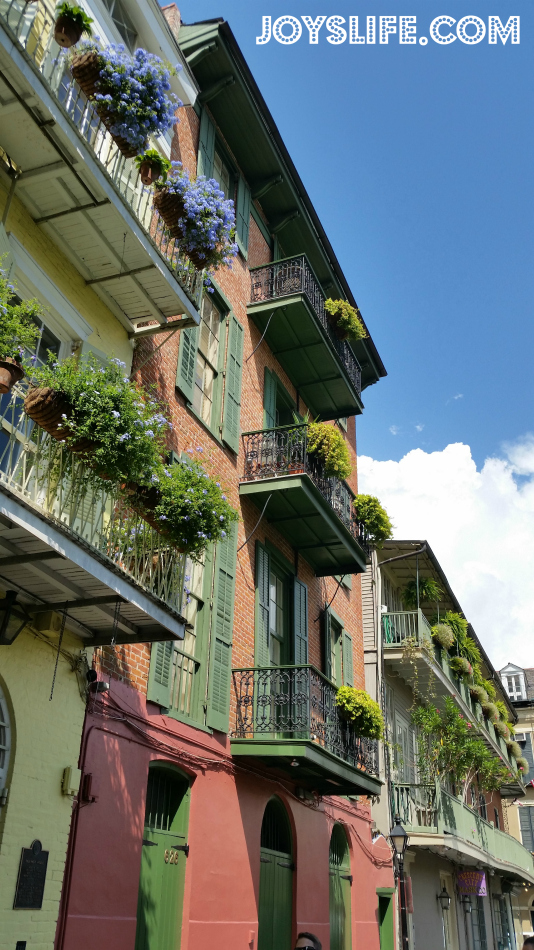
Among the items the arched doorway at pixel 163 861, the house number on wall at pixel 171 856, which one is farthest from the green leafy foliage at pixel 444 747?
the house number on wall at pixel 171 856

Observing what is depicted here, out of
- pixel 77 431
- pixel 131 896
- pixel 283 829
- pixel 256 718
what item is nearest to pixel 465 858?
pixel 283 829

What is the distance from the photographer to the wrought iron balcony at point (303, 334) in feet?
46.1

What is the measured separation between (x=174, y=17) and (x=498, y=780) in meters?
22.2

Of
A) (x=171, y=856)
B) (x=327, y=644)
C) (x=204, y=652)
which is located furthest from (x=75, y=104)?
(x=327, y=644)

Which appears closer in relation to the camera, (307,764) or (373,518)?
(307,764)

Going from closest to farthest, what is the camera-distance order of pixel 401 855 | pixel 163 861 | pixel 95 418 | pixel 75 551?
pixel 75 551 → pixel 95 418 → pixel 163 861 → pixel 401 855

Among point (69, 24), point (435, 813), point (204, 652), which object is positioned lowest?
point (435, 813)

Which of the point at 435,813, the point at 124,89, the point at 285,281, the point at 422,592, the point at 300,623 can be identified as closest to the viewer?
the point at 124,89

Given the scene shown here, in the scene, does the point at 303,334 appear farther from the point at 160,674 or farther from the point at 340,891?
the point at 340,891

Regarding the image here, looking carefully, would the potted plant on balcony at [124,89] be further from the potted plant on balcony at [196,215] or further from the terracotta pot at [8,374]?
the terracotta pot at [8,374]

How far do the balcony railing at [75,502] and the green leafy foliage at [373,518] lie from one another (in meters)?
7.54

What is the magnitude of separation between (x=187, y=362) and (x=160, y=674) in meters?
4.24

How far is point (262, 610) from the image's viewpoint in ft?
40.7

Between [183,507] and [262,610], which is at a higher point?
[262,610]
